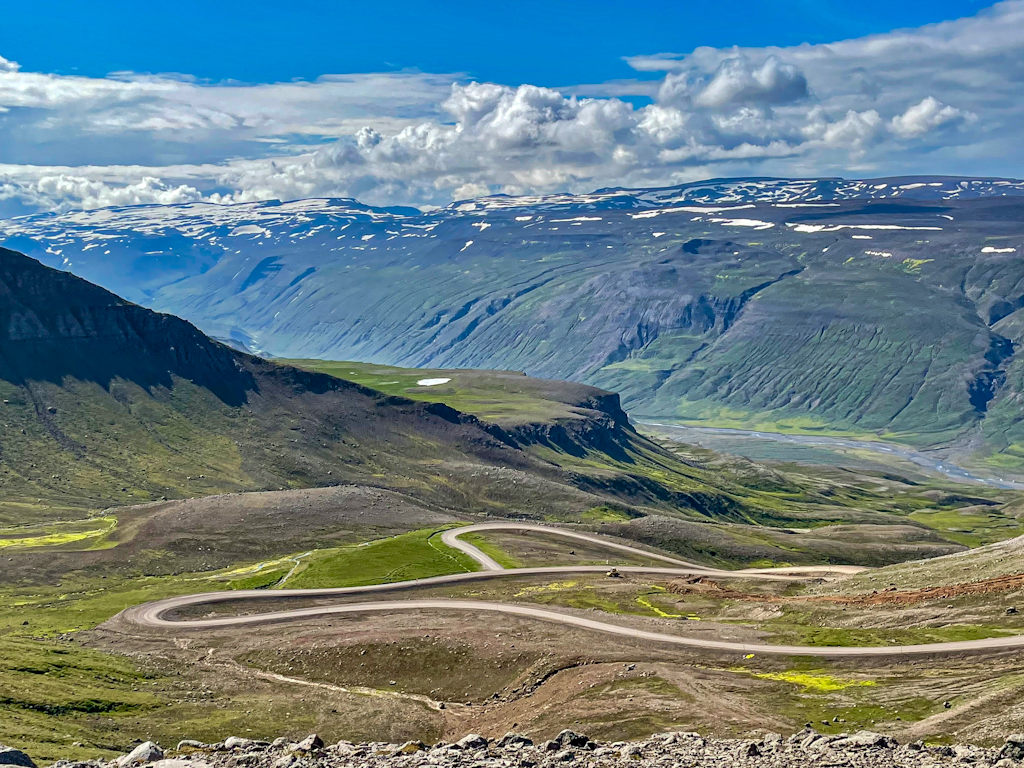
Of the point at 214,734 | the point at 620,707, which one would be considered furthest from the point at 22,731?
the point at 620,707

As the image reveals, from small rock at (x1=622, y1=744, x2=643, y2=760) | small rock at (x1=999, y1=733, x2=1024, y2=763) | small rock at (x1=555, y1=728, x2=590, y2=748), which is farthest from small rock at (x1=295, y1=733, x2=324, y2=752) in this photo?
small rock at (x1=622, y1=744, x2=643, y2=760)

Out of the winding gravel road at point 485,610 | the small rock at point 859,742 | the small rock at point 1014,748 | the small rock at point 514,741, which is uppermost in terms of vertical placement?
the small rock at point 1014,748

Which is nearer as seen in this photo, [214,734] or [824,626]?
[214,734]

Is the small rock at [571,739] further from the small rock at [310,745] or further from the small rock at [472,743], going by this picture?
the small rock at [310,745]

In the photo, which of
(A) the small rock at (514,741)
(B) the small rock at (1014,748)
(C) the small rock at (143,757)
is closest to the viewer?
(B) the small rock at (1014,748)

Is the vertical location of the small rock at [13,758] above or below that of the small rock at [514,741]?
above

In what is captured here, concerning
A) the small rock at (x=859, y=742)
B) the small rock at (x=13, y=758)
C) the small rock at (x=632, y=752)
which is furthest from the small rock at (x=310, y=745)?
the small rock at (x=859, y=742)

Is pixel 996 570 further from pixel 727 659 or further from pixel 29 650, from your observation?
pixel 29 650
